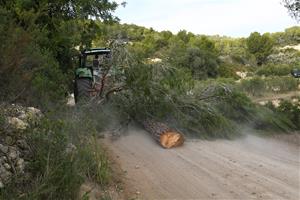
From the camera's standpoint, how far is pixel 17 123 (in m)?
6.06

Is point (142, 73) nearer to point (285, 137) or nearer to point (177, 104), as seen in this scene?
point (177, 104)

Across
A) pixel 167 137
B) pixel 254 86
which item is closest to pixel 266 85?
pixel 254 86

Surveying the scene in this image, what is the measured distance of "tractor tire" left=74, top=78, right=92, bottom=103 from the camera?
11.0 meters

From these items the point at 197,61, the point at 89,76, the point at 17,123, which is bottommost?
the point at 17,123

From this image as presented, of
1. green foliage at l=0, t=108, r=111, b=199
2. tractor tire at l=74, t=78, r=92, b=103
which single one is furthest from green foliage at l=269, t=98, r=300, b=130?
green foliage at l=0, t=108, r=111, b=199

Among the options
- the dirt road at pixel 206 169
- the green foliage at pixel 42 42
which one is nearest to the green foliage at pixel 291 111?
the dirt road at pixel 206 169

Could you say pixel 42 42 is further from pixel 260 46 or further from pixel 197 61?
pixel 260 46

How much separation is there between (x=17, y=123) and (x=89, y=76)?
5.45 m

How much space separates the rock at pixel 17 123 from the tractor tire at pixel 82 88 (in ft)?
15.3

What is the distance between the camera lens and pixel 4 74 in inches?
274

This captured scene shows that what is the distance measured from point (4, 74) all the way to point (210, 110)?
17.6 feet

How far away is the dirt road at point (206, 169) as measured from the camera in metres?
7.41

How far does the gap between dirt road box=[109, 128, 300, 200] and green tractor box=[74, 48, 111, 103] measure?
1411 millimetres

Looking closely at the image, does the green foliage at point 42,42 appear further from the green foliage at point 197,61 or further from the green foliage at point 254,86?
the green foliage at point 197,61
